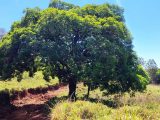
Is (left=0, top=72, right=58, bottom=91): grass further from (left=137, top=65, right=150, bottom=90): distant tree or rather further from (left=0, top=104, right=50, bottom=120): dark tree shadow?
(left=137, top=65, right=150, bottom=90): distant tree

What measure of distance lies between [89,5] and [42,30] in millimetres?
3976

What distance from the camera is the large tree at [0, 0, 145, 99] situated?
55.2 ft

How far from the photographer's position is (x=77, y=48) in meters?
17.6

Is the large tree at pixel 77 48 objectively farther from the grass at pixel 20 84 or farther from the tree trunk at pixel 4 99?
the grass at pixel 20 84

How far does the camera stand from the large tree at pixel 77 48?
55.2 ft

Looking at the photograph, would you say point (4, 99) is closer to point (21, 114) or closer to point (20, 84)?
point (21, 114)

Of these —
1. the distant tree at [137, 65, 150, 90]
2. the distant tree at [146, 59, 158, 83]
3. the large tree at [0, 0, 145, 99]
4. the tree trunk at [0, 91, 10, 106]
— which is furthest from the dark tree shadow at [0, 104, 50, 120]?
the distant tree at [146, 59, 158, 83]

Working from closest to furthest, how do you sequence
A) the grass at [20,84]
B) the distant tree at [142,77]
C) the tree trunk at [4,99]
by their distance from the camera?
1. the distant tree at [142,77]
2. the tree trunk at [4,99]
3. the grass at [20,84]

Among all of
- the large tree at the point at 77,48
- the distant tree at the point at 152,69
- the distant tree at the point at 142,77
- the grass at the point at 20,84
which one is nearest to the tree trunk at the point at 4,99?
the large tree at the point at 77,48

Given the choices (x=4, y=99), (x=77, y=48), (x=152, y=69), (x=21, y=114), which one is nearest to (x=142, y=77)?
Answer: (x=77, y=48)

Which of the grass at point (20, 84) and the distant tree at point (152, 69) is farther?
the distant tree at point (152, 69)

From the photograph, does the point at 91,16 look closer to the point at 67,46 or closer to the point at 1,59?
the point at 67,46

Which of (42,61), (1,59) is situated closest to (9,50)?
(1,59)

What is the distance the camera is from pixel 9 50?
59.3 ft
